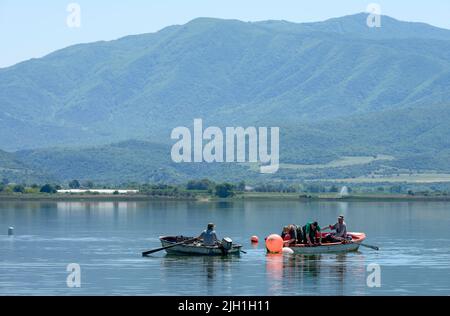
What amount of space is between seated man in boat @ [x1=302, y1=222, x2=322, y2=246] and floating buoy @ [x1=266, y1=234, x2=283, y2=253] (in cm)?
151

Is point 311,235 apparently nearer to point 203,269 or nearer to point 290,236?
point 290,236

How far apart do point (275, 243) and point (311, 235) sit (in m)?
2.34

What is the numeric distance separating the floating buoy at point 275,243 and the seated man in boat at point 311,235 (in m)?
1.51

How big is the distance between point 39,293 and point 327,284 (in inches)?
524

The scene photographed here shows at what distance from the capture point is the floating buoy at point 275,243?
72.1 metres

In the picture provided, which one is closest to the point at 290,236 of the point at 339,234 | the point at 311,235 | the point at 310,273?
the point at 311,235

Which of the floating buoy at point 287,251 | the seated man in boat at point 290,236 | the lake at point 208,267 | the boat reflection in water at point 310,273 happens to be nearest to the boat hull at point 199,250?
the lake at point 208,267

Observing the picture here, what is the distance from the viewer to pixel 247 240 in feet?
294

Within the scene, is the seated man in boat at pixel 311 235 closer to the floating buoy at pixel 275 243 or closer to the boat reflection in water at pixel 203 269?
the floating buoy at pixel 275 243

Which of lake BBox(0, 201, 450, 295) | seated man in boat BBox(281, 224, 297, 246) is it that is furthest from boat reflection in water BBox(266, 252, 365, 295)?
seated man in boat BBox(281, 224, 297, 246)

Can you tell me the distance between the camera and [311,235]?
239 ft
